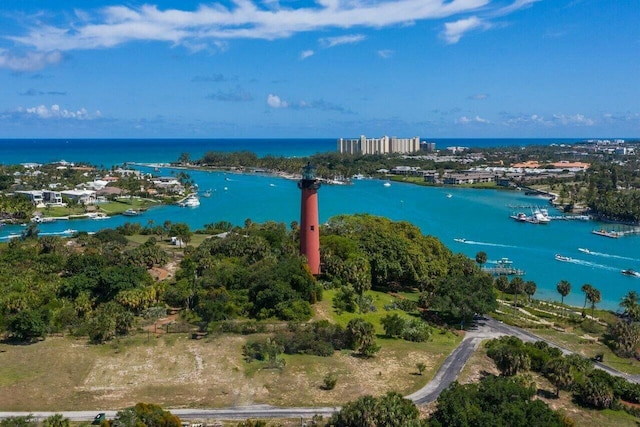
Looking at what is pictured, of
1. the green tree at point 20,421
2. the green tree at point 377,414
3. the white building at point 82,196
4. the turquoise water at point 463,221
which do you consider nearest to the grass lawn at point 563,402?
the green tree at point 377,414

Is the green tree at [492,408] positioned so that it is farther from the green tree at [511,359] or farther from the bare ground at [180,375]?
the green tree at [511,359]

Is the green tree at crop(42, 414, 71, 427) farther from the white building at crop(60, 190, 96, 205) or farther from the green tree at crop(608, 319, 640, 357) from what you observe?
the white building at crop(60, 190, 96, 205)

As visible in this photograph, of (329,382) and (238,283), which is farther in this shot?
A: (238,283)

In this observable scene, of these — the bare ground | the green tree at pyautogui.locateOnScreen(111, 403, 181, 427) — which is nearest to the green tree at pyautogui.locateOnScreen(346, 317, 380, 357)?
the bare ground

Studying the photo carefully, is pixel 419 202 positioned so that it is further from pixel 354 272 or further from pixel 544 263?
pixel 354 272

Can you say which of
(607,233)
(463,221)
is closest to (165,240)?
(463,221)

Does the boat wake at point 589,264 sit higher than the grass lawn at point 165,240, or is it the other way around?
the grass lawn at point 165,240

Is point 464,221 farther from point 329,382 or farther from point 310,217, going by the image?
point 329,382
